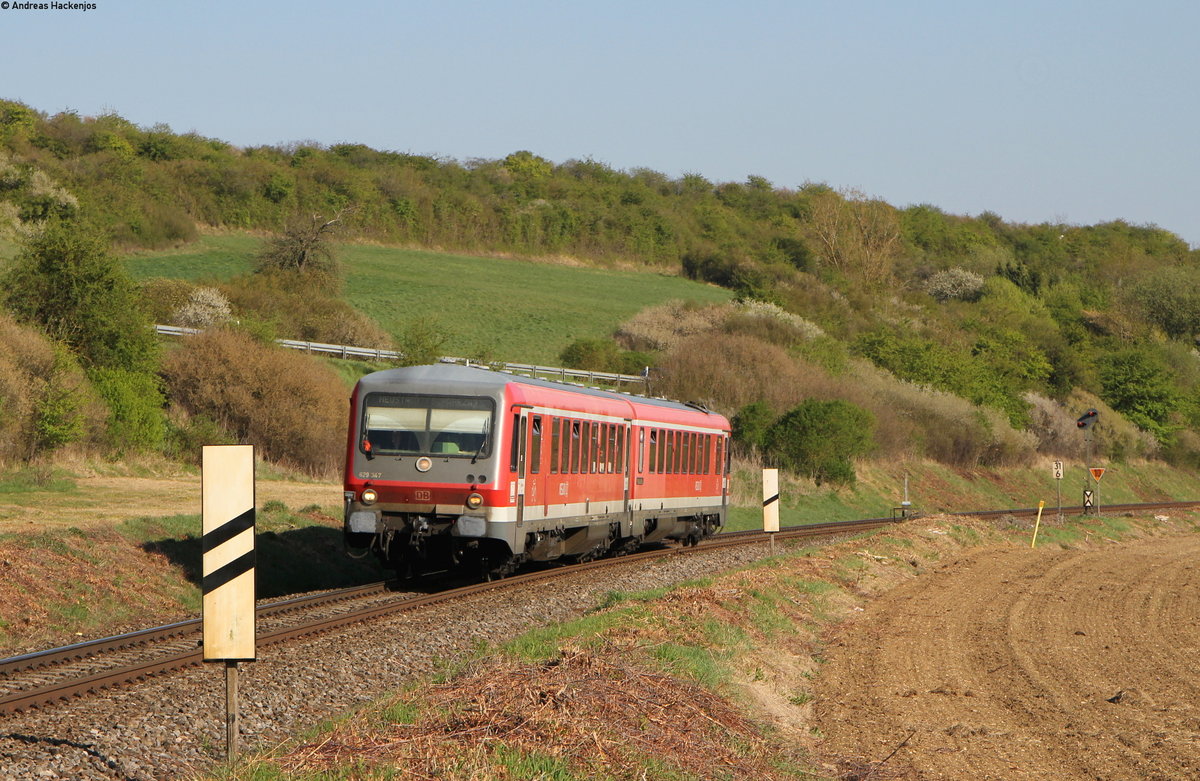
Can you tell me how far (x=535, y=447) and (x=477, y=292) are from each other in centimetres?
6207

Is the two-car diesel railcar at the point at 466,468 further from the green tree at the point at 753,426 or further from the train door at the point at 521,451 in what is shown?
the green tree at the point at 753,426

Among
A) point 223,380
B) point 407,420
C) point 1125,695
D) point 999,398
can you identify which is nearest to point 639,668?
point 1125,695

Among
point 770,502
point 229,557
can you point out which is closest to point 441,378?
point 770,502

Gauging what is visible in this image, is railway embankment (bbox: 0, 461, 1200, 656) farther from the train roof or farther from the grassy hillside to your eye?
the grassy hillside

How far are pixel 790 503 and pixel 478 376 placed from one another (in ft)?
90.1

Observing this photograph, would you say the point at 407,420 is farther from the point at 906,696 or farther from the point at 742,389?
the point at 742,389

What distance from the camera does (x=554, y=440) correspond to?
2008 centimetres

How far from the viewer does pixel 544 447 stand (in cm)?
1961

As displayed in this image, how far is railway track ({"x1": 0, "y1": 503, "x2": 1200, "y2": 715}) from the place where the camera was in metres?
10.4

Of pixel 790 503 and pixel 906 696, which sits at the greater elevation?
pixel 906 696

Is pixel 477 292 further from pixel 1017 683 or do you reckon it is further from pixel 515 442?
pixel 1017 683

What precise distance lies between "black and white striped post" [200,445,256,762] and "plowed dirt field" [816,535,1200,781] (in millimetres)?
4442

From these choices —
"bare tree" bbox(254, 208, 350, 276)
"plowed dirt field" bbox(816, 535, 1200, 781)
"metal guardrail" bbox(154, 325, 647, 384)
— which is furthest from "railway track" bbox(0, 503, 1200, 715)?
"bare tree" bbox(254, 208, 350, 276)

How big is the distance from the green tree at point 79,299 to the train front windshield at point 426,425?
2000cm
